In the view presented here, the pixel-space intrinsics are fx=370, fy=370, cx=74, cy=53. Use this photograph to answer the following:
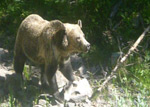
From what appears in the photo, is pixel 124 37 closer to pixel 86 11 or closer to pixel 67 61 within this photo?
pixel 86 11

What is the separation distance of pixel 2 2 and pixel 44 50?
9.51ft

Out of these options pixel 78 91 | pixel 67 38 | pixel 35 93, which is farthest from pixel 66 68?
pixel 67 38

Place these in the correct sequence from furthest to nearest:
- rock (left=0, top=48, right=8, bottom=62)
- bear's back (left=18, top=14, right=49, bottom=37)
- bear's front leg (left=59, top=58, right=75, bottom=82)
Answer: rock (left=0, top=48, right=8, bottom=62)
bear's front leg (left=59, top=58, right=75, bottom=82)
bear's back (left=18, top=14, right=49, bottom=37)

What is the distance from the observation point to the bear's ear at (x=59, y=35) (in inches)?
204

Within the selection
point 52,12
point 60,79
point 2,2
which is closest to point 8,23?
point 2,2

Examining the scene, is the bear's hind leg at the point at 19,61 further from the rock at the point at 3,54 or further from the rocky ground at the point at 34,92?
the rock at the point at 3,54

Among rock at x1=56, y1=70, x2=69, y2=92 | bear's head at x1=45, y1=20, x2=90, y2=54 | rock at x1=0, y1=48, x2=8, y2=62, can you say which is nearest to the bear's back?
bear's head at x1=45, y1=20, x2=90, y2=54

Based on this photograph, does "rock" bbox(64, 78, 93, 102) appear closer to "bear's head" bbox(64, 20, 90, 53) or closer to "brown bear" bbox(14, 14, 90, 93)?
"brown bear" bbox(14, 14, 90, 93)

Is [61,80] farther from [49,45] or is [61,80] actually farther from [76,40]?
[76,40]

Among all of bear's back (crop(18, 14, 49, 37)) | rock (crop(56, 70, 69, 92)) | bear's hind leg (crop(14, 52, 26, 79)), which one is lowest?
rock (crop(56, 70, 69, 92))

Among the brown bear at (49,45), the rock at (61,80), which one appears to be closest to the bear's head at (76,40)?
the brown bear at (49,45)

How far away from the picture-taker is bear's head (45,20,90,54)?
5.18 meters

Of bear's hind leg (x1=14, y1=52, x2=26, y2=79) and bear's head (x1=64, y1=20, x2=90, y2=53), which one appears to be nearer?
bear's head (x1=64, y1=20, x2=90, y2=53)

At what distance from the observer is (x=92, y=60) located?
7.16 meters
